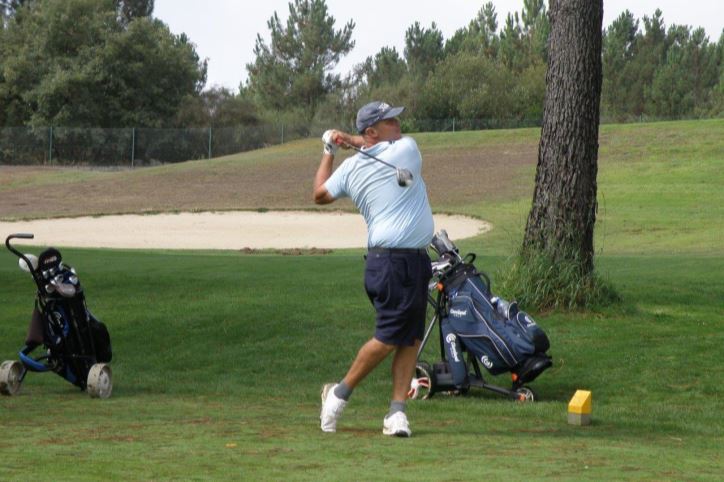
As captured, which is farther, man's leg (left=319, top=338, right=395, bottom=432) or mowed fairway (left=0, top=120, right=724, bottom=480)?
man's leg (left=319, top=338, right=395, bottom=432)

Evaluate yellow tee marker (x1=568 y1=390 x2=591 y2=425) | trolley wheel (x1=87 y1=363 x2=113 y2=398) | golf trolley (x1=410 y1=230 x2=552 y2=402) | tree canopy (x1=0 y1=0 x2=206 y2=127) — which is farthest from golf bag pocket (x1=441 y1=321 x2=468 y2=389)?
tree canopy (x1=0 y1=0 x2=206 y2=127)

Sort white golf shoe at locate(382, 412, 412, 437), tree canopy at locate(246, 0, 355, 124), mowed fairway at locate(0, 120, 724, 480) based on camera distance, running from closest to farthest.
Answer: mowed fairway at locate(0, 120, 724, 480) < white golf shoe at locate(382, 412, 412, 437) < tree canopy at locate(246, 0, 355, 124)

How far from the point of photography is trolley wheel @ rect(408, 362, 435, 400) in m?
9.73

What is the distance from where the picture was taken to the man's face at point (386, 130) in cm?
776

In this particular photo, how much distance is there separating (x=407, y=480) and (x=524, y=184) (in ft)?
114

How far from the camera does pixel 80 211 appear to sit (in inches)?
1539

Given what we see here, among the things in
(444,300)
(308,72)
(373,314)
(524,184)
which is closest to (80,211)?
(524,184)

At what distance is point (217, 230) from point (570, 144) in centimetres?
2199

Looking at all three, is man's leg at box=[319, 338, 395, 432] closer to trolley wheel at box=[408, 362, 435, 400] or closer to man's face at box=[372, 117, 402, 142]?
man's face at box=[372, 117, 402, 142]

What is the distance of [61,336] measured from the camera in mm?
10047

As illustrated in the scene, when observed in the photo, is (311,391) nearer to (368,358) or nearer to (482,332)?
(482,332)

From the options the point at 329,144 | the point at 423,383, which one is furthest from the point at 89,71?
the point at 329,144

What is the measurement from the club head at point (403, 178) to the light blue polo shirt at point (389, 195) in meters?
0.04

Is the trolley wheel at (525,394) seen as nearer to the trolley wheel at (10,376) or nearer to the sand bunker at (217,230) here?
the trolley wheel at (10,376)
